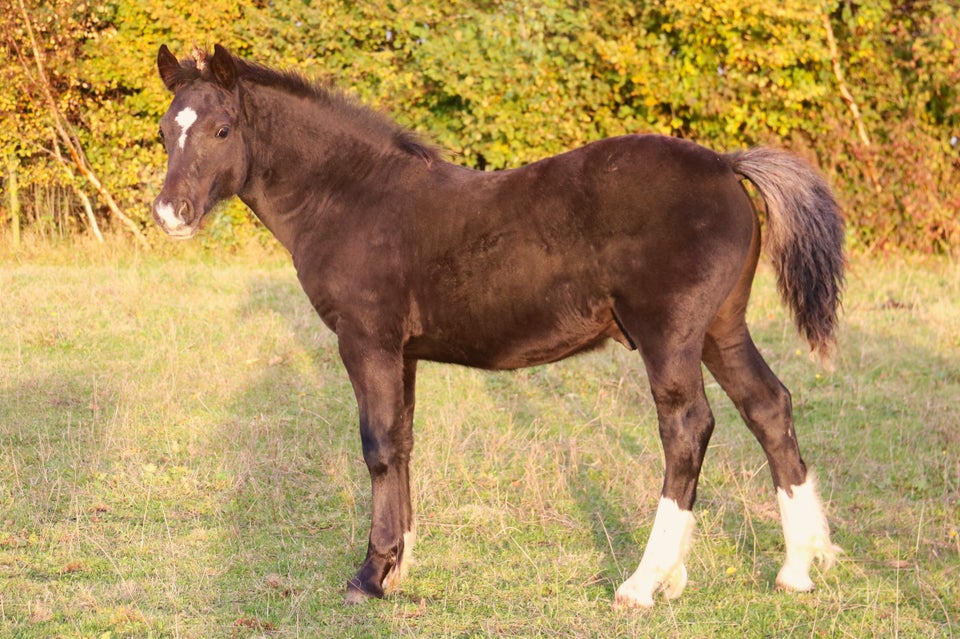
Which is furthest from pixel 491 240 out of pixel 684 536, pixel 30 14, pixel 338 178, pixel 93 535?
pixel 30 14

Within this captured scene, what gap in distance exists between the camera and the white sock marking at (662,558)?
4430mm

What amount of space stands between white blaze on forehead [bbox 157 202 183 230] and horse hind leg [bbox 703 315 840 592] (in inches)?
97.5

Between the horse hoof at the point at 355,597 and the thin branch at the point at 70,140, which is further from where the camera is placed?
the thin branch at the point at 70,140

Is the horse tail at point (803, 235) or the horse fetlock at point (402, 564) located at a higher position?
the horse tail at point (803, 235)

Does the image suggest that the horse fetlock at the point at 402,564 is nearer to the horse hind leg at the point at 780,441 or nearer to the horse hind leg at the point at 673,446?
the horse hind leg at the point at 673,446

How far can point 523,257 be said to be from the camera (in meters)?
4.62

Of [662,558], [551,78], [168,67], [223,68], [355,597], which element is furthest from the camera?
[551,78]

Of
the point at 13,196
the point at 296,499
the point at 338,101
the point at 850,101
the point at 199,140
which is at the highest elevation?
the point at 338,101

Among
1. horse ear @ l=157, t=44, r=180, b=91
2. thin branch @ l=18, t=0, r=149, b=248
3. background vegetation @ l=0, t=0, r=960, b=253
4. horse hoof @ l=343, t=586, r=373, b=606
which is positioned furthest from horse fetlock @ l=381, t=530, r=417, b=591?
thin branch @ l=18, t=0, r=149, b=248

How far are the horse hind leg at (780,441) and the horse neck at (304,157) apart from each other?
182 centimetres

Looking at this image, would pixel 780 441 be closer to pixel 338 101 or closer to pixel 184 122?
pixel 338 101

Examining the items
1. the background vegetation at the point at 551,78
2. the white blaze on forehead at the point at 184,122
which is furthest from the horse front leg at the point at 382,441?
the background vegetation at the point at 551,78

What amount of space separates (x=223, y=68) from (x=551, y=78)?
Result: 9.26 metres

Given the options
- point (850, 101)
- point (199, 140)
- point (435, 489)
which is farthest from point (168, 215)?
point (850, 101)
